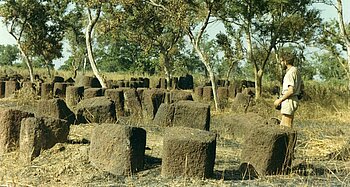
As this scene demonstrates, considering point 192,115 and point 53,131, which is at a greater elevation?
point 192,115

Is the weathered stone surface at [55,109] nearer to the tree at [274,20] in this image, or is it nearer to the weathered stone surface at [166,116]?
the weathered stone surface at [166,116]

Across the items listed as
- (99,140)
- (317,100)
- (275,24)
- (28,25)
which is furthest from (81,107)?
(28,25)

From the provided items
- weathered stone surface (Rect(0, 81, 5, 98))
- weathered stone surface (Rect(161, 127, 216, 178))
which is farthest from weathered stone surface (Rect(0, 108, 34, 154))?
weathered stone surface (Rect(0, 81, 5, 98))

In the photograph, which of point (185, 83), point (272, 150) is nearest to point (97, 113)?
point (272, 150)

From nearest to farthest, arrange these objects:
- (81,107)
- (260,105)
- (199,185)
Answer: (199,185) → (81,107) → (260,105)

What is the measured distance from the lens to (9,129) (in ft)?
32.4

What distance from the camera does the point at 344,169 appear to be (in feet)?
29.2

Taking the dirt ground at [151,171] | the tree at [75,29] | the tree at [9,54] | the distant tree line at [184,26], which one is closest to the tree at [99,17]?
the distant tree line at [184,26]

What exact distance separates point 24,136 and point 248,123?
15.4ft

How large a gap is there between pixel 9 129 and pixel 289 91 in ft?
15.3

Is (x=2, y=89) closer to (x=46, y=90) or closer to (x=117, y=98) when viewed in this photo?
(x=46, y=90)

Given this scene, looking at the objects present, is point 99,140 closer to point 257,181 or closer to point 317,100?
point 257,181

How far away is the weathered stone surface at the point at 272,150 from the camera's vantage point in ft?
27.4

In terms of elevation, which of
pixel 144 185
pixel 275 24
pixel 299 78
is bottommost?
pixel 144 185
